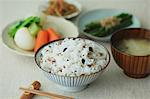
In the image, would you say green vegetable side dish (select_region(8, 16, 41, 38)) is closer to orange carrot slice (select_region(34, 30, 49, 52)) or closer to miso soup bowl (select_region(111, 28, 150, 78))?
orange carrot slice (select_region(34, 30, 49, 52))

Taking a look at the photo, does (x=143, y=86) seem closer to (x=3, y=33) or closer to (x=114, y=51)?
(x=114, y=51)

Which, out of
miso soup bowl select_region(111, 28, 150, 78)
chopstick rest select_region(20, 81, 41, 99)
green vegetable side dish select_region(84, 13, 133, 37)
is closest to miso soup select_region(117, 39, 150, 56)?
miso soup bowl select_region(111, 28, 150, 78)

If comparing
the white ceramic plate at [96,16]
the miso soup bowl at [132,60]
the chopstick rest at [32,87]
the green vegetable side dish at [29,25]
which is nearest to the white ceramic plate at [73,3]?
the white ceramic plate at [96,16]

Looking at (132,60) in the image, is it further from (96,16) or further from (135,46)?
(96,16)

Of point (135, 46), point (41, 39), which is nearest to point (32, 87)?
point (41, 39)

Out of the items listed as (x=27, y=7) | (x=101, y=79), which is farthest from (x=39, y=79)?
(x=27, y=7)
